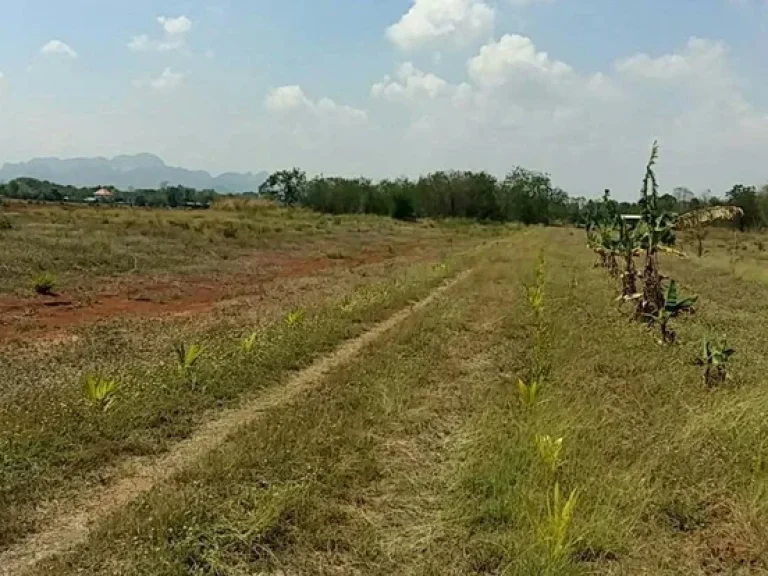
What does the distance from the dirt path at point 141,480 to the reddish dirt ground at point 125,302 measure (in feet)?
17.5

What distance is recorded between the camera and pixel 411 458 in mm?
6301

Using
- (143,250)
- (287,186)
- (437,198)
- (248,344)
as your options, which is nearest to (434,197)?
(437,198)

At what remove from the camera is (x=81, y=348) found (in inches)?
426

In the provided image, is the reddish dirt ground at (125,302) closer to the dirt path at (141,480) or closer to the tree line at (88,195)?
the dirt path at (141,480)

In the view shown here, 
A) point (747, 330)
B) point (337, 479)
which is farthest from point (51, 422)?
point (747, 330)

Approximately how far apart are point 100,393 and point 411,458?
127 inches

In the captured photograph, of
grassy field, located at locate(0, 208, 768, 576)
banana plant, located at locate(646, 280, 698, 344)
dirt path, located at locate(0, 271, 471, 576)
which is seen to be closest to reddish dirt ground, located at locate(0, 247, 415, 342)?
grassy field, located at locate(0, 208, 768, 576)

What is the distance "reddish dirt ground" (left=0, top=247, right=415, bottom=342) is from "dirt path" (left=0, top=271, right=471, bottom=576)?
532 cm

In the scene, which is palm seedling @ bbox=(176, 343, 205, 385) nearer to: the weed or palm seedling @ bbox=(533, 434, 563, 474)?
palm seedling @ bbox=(533, 434, 563, 474)

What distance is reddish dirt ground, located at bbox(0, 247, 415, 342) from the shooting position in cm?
1314

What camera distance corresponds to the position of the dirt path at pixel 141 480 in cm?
452

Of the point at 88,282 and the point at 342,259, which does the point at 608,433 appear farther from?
the point at 342,259

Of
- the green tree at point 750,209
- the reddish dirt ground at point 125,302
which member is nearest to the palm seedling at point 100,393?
the reddish dirt ground at point 125,302

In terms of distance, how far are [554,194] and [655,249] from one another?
11026 cm
